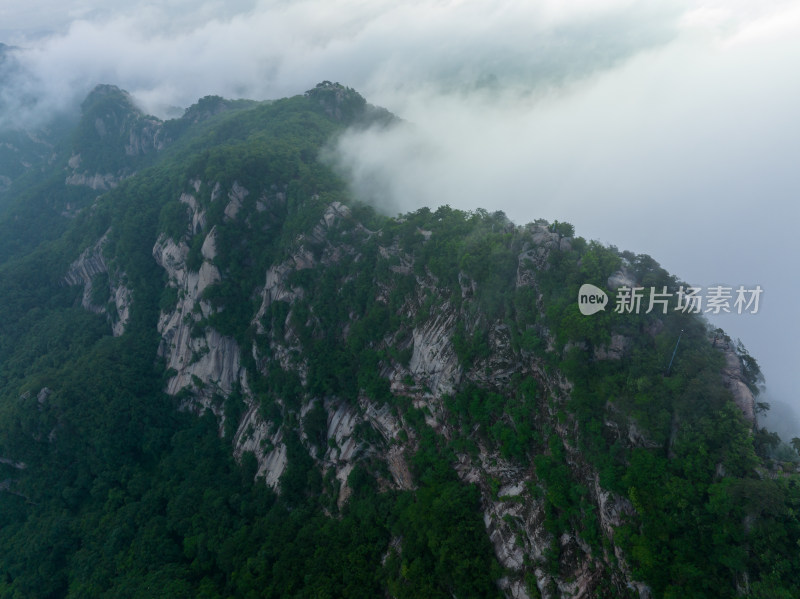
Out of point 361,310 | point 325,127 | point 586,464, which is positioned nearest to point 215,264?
point 361,310

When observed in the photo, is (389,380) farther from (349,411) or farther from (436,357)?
(436,357)

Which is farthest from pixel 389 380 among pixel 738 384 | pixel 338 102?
pixel 338 102

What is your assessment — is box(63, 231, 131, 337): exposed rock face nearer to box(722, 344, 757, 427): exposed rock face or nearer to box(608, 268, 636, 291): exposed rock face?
box(608, 268, 636, 291): exposed rock face

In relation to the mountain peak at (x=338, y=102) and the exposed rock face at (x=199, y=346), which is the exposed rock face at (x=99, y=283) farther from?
the mountain peak at (x=338, y=102)

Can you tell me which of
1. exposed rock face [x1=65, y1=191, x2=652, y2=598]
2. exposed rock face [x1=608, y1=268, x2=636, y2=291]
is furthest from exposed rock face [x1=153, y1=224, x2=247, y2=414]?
exposed rock face [x1=608, y1=268, x2=636, y2=291]

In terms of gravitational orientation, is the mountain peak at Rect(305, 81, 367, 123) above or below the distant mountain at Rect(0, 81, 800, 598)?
above

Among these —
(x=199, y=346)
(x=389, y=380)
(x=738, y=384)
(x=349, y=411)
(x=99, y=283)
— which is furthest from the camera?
(x=99, y=283)

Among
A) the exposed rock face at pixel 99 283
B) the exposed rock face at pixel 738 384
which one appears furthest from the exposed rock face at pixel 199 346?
the exposed rock face at pixel 738 384

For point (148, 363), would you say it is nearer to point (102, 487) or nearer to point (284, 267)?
point (102, 487)

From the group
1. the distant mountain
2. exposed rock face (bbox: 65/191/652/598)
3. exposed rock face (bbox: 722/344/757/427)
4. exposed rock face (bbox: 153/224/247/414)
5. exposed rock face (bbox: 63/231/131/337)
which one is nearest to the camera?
exposed rock face (bbox: 722/344/757/427)
